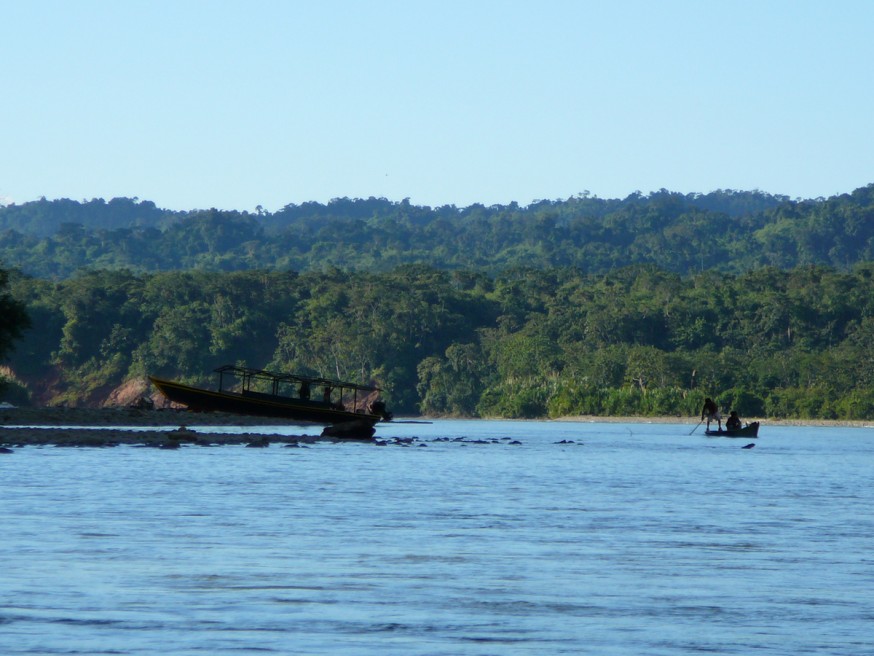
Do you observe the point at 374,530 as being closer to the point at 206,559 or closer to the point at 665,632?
the point at 206,559

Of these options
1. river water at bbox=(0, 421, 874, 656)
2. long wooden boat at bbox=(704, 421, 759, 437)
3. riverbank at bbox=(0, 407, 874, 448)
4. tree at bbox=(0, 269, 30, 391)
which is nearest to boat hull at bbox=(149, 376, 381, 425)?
riverbank at bbox=(0, 407, 874, 448)

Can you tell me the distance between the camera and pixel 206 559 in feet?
71.2

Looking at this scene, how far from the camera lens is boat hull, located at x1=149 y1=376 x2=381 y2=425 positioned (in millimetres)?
82688

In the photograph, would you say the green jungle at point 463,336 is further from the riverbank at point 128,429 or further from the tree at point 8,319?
the tree at point 8,319

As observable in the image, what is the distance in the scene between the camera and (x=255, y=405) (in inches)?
3278

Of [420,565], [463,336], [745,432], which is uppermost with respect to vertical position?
[463,336]

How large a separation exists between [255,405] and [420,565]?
2450 inches

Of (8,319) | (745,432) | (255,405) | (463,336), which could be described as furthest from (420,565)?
(463,336)

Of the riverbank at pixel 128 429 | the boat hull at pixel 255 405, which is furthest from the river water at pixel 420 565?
the boat hull at pixel 255 405

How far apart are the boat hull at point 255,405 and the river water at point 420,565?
38.5m

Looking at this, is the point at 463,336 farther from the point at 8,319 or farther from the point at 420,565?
the point at 420,565

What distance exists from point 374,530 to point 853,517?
1085cm

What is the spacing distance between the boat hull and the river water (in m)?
38.5

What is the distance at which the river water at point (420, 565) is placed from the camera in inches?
627
